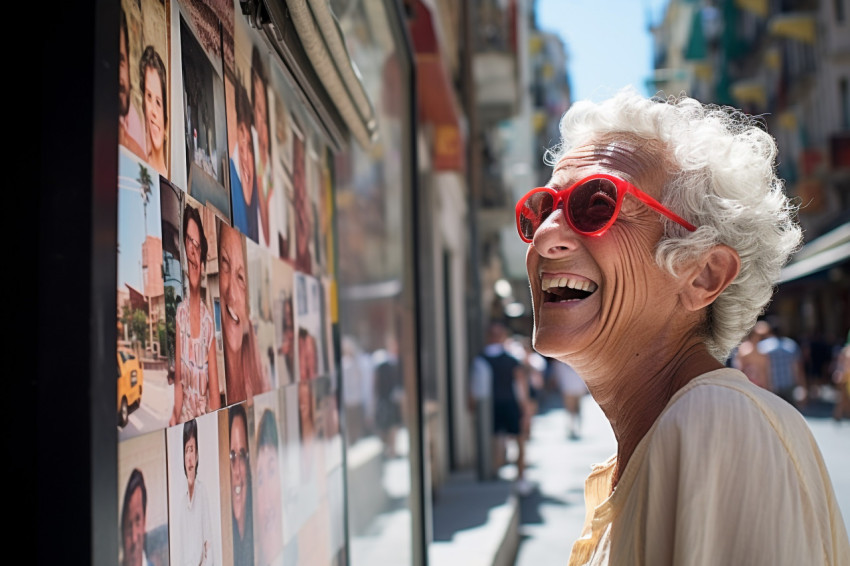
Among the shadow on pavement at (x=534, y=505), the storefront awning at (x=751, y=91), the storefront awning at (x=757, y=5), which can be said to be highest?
the storefront awning at (x=757, y=5)

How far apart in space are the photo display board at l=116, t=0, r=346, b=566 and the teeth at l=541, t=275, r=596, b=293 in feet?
2.01

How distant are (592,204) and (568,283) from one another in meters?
0.17

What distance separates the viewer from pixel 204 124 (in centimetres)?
164

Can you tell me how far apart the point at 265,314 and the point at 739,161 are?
3.46ft

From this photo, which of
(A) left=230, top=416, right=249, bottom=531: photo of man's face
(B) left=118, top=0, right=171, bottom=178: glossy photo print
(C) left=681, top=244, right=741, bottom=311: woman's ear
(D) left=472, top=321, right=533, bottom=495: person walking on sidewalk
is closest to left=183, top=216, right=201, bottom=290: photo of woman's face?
(B) left=118, top=0, right=171, bottom=178: glossy photo print

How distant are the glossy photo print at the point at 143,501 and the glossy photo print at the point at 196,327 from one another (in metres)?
0.09

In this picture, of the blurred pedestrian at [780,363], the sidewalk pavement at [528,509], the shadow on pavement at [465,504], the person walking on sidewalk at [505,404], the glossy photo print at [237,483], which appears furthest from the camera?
the blurred pedestrian at [780,363]

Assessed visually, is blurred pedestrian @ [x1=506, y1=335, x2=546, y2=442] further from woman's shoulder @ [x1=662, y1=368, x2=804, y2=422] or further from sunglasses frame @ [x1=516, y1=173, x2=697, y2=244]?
woman's shoulder @ [x1=662, y1=368, x2=804, y2=422]

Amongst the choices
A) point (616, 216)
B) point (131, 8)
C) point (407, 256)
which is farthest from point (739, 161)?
point (407, 256)

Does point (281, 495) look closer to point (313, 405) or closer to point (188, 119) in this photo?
point (313, 405)

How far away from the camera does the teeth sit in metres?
1.90

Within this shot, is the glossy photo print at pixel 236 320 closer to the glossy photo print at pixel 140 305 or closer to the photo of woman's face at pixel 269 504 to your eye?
the photo of woman's face at pixel 269 504

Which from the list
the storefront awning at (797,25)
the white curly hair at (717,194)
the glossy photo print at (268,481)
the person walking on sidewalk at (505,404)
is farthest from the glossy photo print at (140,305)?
the storefront awning at (797,25)

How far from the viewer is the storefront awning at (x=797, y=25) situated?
31.5 meters
